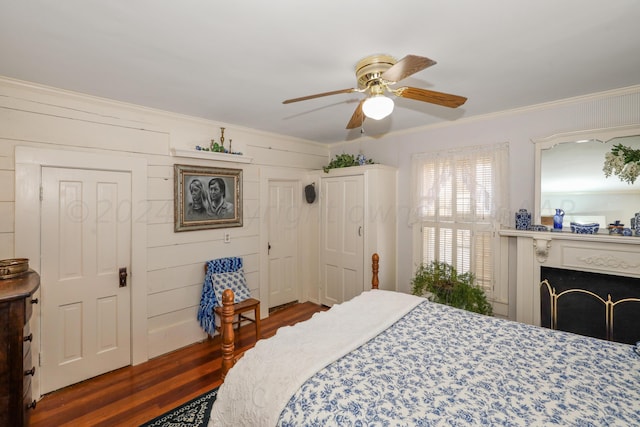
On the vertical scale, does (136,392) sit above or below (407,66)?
below

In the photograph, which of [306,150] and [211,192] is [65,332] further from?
[306,150]

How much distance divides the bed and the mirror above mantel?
137 cm

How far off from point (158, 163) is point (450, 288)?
11.3 feet

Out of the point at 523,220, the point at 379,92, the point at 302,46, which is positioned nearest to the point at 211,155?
the point at 302,46

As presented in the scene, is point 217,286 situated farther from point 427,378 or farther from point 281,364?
point 427,378

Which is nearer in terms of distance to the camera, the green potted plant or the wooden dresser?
the wooden dresser

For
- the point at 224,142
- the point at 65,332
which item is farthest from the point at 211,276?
the point at 224,142

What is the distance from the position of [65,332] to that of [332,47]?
10.7 feet

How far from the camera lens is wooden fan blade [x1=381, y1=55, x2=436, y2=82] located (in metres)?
1.39

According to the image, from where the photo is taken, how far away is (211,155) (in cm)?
335

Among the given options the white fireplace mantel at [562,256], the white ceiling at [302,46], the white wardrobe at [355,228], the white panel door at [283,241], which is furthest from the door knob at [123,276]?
the white fireplace mantel at [562,256]

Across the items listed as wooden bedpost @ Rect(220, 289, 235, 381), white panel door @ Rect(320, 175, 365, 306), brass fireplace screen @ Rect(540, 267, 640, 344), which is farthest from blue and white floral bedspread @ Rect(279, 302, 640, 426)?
white panel door @ Rect(320, 175, 365, 306)

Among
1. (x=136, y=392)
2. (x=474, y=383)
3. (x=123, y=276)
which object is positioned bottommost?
(x=136, y=392)

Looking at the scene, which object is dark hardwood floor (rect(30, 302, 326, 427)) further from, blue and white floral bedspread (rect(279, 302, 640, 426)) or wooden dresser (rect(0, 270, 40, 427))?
blue and white floral bedspread (rect(279, 302, 640, 426))
